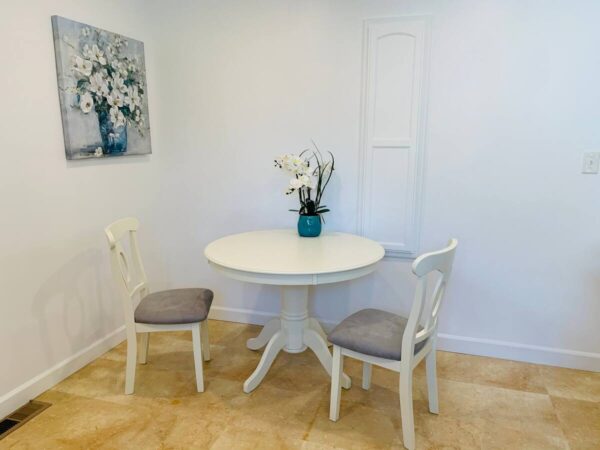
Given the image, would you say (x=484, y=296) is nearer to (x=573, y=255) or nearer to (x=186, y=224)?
(x=573, y=255)

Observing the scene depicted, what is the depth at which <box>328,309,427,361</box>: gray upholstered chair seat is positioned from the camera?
1839 mm

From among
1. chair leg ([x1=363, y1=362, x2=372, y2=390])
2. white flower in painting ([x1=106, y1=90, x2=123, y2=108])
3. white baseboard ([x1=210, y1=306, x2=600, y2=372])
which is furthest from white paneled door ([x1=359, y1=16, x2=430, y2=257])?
white flower in painting ([x1=106, y1=90, x2=123, y2=108])

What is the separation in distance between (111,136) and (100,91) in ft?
0.83

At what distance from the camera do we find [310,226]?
251 cm

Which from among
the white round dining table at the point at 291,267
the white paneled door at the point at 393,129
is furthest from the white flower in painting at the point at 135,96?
the white paneled door at the point at 393,129

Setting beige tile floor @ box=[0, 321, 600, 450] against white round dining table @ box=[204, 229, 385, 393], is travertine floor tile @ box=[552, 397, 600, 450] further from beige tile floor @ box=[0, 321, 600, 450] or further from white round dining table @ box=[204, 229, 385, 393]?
white round dining table @ box=[204, 229, 385, 393]

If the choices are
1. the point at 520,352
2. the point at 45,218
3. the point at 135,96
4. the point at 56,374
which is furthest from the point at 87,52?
the point at 520,352

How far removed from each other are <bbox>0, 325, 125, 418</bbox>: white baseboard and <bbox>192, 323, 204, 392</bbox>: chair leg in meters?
0.74

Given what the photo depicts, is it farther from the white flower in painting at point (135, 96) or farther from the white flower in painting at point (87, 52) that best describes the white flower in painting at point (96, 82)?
the white flower in painting at point (135, 96)

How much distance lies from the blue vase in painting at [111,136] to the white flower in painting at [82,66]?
0.71 ft

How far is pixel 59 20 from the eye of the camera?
2.17 m

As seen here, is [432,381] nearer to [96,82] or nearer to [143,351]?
[143,351]

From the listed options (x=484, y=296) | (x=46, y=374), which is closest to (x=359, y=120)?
(x=484, y=296)

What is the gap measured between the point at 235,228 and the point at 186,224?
0.37 meters
